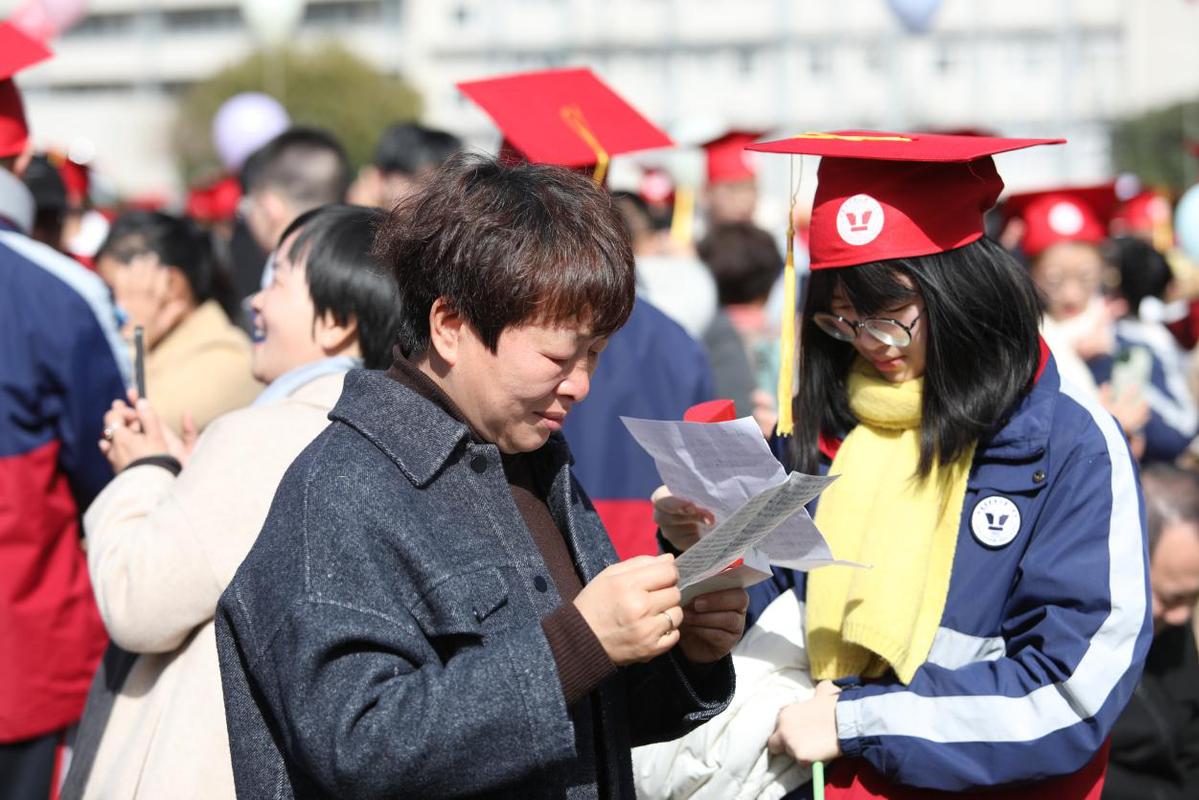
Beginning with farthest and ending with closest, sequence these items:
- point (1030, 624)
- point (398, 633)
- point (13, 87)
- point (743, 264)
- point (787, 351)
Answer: point (743, 264) < point (13, 87) < point (787, 351) < point (1030, 624) < point (398, 633)

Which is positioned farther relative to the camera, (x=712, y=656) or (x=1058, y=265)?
(x=1058, y=265)

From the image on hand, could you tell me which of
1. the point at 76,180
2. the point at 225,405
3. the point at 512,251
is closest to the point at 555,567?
the point at 512,251

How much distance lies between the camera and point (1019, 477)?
2.59m

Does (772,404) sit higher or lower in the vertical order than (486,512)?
lower

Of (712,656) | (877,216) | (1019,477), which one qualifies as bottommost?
(712,656)

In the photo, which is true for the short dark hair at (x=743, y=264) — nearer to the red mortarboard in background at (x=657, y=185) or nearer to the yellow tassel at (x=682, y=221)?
the yellow tassel at (x=682, y=221)

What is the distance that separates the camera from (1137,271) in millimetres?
7176

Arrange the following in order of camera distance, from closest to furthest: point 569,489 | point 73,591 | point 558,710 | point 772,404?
point 558,710
point 569,489
point 772,404
point 73,591

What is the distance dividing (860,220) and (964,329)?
0.28 m

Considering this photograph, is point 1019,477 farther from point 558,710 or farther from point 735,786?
point 558,710

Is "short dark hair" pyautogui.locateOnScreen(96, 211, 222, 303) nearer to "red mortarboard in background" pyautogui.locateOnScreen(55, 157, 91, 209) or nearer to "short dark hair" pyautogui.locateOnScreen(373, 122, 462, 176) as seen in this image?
"short dark hair" pyautogui.locateOnScreen(373, 122, 462, 176)

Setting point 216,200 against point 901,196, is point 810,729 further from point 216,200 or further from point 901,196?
point 216,200

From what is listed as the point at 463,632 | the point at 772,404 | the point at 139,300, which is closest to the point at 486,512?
the point at 463,632

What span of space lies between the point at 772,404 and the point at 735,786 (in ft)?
3.57
